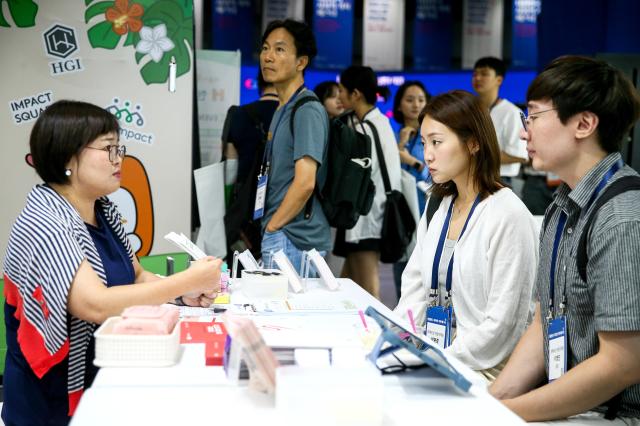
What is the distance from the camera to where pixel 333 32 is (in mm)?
10461

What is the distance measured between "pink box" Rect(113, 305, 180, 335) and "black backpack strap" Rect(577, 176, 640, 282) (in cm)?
109

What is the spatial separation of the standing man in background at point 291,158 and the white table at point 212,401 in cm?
180

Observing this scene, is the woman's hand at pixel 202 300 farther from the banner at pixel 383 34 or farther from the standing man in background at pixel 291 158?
the banner at pixel 383 34

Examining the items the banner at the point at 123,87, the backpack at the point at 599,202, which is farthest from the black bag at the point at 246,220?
the backpack at the point at 599,202

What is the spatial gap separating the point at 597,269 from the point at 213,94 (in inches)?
167

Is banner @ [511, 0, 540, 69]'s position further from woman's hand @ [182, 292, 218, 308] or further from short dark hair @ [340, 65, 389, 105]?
woman's hand @ [182, 292, 218, 308]

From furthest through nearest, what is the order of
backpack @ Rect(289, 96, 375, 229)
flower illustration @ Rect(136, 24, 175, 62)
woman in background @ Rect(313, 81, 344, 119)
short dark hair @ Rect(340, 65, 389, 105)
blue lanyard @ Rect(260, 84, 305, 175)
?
woman in background @ Rect(313, 81, 344, 119)
short dark hair @ Rect(340, 65, 389, 105)
flower illustration @ Rect(136, 24, 175, 62)
backpack @ Rect(289, 96, 375, 229)
blue lanyard @ Rect(260, 84, 305, 175)

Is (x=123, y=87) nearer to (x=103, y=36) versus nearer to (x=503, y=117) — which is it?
(x=103, y=36)

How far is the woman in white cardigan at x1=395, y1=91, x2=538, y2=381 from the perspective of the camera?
2729 millimetres

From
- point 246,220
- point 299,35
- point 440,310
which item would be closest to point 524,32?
point 299,35

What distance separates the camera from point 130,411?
66.0 inches

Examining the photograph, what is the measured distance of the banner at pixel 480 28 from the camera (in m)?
10.9

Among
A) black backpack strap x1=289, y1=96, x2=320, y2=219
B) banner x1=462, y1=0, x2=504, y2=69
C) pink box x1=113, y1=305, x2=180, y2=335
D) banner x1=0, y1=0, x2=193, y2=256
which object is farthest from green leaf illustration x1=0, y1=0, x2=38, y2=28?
banner x1=462, y1=0, x2=504, y2=69

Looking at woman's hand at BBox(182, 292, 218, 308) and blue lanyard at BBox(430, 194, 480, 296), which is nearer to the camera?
woman's hand at BBox(182, 292, 218, 308)
